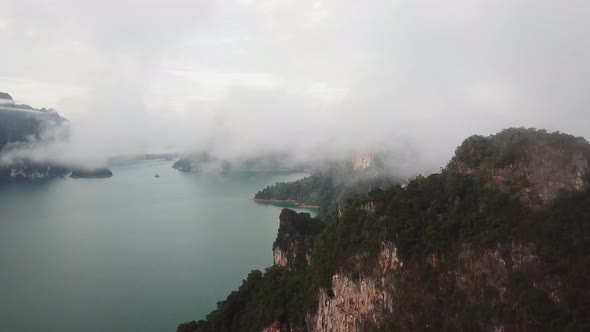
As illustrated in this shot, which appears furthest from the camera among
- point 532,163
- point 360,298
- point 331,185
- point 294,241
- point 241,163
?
point 241,163

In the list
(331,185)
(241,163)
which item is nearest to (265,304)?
(331,185)

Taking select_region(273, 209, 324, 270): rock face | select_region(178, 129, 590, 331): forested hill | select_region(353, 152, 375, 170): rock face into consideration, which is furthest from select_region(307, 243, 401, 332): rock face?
select_region(353, 152, 375, 170): rock face

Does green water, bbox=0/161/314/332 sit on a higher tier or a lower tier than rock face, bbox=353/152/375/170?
lower

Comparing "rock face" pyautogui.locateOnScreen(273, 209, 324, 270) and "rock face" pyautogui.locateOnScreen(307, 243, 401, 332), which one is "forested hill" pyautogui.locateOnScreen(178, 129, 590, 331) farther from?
"rock face" pyautogui.locateOnScreen(273, 209, 324, 270)

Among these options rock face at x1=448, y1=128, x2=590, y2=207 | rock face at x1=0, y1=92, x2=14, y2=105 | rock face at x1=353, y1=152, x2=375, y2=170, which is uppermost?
rock face at x1=0, y1=92, x2=14, y2=105

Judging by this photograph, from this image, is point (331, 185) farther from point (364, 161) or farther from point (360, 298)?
point (360, 298)
